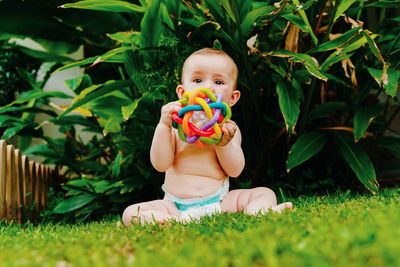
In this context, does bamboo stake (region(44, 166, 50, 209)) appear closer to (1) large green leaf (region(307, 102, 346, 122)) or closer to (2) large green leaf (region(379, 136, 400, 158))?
(1) large green leaf (region(307, 102, 346, 122))

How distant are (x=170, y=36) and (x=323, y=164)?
1.41 meters

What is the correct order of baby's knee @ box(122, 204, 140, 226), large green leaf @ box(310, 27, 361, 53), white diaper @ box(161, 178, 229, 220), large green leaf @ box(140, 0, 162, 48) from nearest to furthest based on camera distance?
baby's knee @ box(122, 204, 140, 226), white diaper @ box(161, 178, 229, 220), large green leaf @ box(310, 27, 361, 53), large green leaf @ box(140, 0, 162, 48)

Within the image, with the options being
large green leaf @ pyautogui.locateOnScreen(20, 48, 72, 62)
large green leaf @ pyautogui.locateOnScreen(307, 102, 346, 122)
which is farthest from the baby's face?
large green leaf @ pyautogui.locateOnScreen(20, 48, 72, 62)

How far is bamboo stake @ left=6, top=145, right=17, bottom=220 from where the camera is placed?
69.0 inches

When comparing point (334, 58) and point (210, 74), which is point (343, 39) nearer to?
point (334, 58)

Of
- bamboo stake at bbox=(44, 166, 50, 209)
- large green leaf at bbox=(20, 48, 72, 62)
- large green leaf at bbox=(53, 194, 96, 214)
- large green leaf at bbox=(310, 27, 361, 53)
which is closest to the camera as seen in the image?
large green leaf at bbox=(310, 27, 361, 53)

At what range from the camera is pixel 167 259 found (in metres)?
0.64

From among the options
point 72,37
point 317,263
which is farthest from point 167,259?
point 72,37

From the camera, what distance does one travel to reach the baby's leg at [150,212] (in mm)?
1237

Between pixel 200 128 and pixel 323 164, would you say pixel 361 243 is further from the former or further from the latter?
pixel 323 164

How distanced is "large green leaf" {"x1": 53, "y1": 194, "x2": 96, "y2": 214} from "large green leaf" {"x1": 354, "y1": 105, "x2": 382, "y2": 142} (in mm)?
1612

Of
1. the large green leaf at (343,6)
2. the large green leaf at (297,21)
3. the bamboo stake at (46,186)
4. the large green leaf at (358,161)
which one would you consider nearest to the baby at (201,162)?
the large green leaf at (297,21)

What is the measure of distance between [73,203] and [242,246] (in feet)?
5.19

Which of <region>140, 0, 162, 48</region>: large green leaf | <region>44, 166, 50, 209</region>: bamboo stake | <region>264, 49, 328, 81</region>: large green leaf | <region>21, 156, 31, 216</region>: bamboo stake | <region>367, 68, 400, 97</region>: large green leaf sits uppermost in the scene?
<region>140, 0, 162, 48</region>: large green leaf
